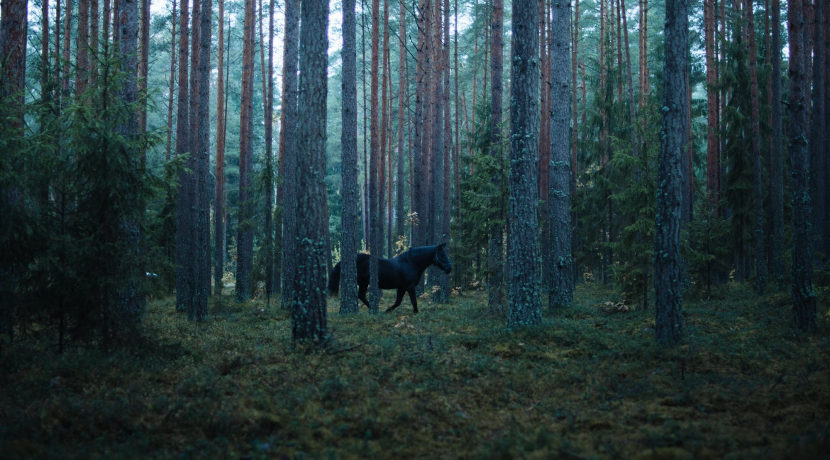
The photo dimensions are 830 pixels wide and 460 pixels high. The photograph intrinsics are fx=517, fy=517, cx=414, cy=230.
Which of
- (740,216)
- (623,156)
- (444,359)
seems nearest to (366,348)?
(444,359)

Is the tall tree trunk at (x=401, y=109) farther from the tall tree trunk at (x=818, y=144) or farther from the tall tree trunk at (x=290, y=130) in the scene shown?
the tall tree trunk at (x=818, y=144)

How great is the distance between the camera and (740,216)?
75.8ft

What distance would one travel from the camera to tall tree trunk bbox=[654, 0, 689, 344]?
351 inches

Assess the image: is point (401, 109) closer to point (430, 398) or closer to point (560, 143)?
point (560, 143)

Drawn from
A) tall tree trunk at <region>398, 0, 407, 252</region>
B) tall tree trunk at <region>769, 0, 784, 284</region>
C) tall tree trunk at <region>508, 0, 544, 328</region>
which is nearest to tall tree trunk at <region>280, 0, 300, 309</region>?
tall tree trunk at <region>398, 0, 407, 252</region>

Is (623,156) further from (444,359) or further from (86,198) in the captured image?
(86,198)

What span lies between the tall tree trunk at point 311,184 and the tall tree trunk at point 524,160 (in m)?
3.83

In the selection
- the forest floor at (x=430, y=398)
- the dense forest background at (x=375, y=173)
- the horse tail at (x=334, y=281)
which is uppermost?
the dense forest background at (x=375, y=173)

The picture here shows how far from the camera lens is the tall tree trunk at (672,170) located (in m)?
8.92

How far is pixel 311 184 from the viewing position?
8852mm

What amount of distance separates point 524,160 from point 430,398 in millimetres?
5499

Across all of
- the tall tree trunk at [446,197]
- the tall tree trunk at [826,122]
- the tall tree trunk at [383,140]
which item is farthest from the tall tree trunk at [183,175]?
the tall tree trunk at [826,122]

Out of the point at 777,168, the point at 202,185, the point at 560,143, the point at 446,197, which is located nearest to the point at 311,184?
the point at 202,185

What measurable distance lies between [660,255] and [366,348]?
17.6ft
